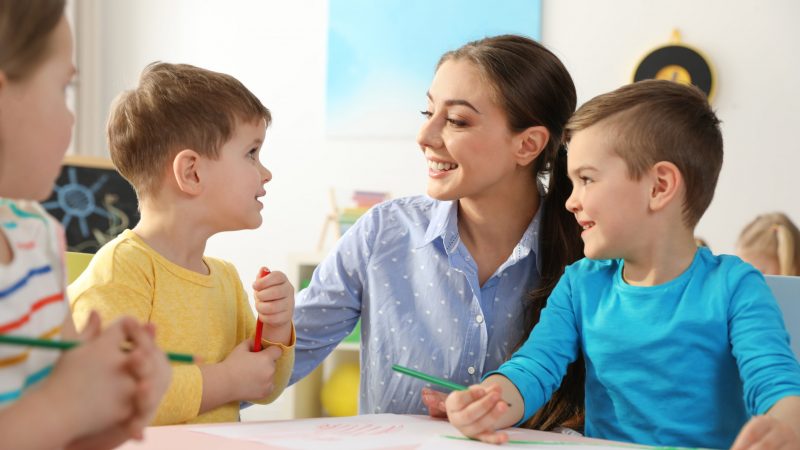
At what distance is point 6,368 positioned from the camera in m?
→ 0.57

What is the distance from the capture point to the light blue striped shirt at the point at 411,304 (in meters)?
1.38

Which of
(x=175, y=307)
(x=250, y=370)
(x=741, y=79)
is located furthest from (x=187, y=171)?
(x=741, y=79)

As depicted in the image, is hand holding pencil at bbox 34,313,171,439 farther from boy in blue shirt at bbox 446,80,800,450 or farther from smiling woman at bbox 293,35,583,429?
smiling woman at bbox 293,35,583,429

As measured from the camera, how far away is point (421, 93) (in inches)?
151

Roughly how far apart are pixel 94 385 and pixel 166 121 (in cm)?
78

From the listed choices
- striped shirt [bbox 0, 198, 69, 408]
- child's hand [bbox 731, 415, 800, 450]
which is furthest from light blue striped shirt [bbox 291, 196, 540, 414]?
striped shirt [bbox 0, 198, 69, 408]

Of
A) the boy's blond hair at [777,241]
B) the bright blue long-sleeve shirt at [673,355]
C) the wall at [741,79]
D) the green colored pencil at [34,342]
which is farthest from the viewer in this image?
the wall at [741,79]

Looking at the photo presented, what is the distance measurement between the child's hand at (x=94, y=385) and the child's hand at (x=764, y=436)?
56 cm

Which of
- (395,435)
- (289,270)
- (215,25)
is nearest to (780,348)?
(395,435)

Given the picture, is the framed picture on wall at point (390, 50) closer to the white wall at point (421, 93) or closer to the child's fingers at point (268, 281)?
the white wall at point (421, 93)

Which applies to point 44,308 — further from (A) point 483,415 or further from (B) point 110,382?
(A) point 483,415

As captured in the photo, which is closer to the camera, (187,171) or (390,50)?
(187,171)

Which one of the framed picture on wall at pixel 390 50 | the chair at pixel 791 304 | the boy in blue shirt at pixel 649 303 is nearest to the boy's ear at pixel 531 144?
the boy in blue shirt at pixel 649 303

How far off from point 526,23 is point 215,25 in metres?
1.46
